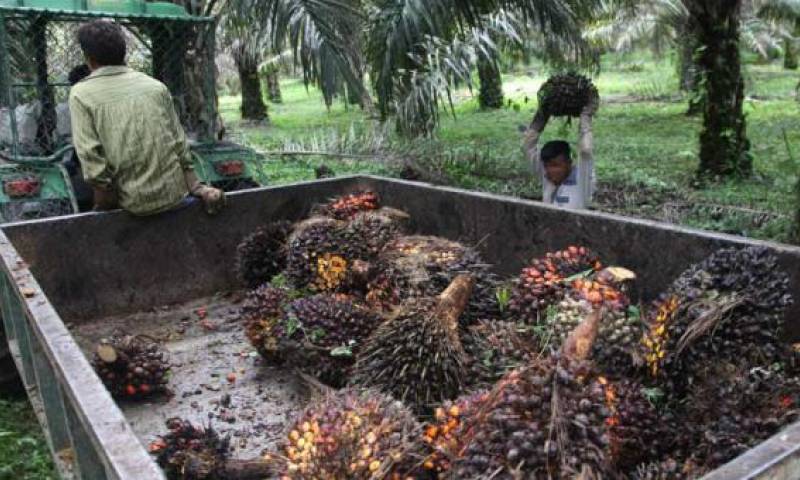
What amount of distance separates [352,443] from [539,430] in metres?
0.47

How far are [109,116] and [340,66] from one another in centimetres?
271

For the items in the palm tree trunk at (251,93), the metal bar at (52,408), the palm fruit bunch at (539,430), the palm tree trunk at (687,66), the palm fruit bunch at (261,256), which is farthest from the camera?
the palm tree trunk at (251,93)

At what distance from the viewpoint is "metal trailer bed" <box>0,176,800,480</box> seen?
2.40 metres

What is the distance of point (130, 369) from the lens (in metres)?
2.83

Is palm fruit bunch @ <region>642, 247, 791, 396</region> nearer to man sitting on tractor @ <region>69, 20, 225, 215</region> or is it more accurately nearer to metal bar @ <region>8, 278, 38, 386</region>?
metal bar @ <region>8, 278, 38, 386</region>

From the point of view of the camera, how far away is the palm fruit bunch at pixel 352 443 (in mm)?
1745

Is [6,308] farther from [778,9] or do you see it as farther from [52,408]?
[778,9]

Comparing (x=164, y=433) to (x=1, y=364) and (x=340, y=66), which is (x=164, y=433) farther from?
(x=340, y=66)

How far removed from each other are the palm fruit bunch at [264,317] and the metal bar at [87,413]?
2.95ft

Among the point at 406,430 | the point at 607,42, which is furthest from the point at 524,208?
the point at 607,42

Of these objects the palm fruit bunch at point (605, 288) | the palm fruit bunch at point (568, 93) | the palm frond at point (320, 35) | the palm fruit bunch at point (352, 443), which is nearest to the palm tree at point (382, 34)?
the palm frond at point (320, 35)

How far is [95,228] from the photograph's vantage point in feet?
11.4

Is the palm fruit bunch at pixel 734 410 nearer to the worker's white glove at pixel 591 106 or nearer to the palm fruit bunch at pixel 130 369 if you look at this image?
the palm fruit bunch at pixel 130 369

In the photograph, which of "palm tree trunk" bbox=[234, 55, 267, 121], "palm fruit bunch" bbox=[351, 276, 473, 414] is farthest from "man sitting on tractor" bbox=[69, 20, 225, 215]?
"palm tree trunk" bbox=[234, 55, 267, 121]
